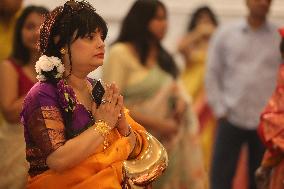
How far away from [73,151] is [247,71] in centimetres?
302

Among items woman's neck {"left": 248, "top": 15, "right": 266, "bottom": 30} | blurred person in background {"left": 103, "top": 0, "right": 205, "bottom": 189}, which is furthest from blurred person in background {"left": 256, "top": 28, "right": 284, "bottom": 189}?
woman's neck {"left": 248, "top": 15, "right": 266, "bottom": 30}

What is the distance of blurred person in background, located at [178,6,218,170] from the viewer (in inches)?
313

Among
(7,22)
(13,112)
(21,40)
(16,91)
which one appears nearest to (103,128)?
(13,112)

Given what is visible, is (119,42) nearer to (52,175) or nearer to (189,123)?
(189,123)

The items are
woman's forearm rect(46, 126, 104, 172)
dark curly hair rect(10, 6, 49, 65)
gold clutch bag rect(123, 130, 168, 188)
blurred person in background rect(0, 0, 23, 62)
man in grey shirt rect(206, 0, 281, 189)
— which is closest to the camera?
woman's forearm rect(46, 126, 104, 172)

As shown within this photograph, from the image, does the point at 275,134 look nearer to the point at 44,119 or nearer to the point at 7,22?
the point at 44,119

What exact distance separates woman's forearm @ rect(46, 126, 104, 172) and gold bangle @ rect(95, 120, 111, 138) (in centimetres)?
3

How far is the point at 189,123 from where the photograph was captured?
605 centimetres

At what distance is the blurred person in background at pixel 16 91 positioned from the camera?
15.0 ft

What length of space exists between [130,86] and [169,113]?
35 centimetres

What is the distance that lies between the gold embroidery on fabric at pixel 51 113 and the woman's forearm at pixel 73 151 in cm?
11

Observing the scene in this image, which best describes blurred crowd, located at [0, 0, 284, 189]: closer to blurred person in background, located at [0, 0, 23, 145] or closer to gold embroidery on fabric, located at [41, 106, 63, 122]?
blurred person in background, located at [0, 0, 23, 145]

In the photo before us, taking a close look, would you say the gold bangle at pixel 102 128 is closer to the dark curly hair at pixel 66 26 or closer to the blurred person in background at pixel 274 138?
the dark curly hair at pixel 66 26

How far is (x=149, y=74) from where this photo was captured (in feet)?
18.7
